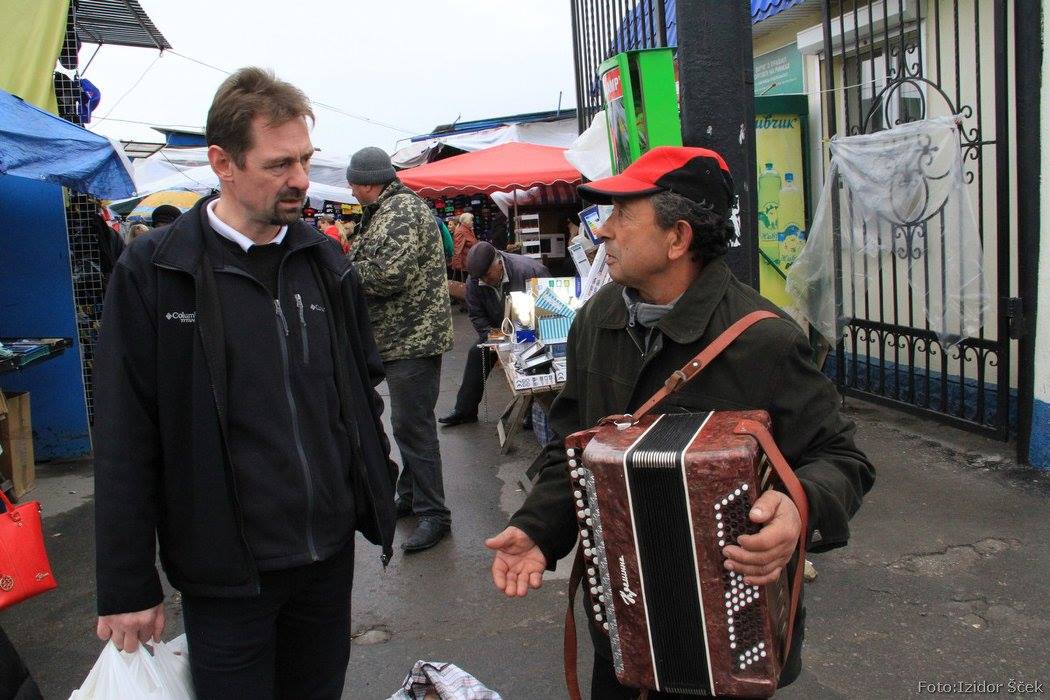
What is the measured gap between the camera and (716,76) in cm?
293

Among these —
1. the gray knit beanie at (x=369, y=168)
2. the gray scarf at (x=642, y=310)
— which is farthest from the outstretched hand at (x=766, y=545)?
the gray knit beanie at (x=369, y=168)

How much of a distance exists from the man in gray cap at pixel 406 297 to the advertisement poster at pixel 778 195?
348 cm

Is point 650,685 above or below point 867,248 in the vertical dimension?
below

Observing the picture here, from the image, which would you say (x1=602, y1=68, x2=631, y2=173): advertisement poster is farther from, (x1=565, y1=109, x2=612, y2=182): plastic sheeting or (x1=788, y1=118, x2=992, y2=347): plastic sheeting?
(x1=788, y1=118, x2=992, y2=347): plastic sheeting

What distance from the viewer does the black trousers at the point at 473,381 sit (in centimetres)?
724

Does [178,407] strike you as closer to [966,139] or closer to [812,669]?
[812,669]

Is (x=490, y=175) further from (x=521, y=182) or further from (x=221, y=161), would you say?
(x=221, y=161)

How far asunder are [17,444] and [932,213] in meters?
6.43

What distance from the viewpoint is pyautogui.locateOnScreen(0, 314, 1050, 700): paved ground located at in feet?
10.7

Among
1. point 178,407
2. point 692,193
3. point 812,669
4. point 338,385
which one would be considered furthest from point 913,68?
point 178,407

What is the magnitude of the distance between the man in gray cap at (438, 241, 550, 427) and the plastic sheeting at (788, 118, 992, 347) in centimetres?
218

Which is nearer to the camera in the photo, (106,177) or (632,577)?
(632,577)

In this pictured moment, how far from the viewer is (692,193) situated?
6.35 ft

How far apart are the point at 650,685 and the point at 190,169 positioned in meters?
14.9
